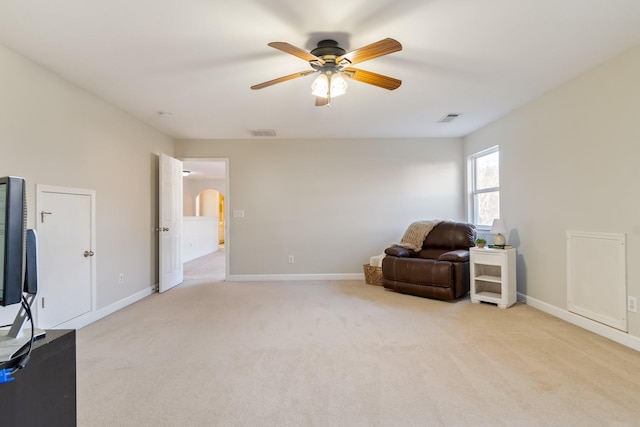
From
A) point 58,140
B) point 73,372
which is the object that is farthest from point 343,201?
point 73,372

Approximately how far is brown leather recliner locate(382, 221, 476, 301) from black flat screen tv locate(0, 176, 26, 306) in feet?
12.7

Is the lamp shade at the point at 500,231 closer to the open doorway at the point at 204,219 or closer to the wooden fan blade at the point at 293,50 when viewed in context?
the wooden fan blade at the point at 293,50

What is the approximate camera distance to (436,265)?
3969 millimetres

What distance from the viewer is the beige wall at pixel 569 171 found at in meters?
2.59

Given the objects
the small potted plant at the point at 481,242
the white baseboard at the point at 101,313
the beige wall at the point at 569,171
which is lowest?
the white baseboard at the point at 101,313

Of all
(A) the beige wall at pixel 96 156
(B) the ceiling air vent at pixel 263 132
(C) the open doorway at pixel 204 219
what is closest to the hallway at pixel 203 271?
(C) the open doorway at pixel 204 219

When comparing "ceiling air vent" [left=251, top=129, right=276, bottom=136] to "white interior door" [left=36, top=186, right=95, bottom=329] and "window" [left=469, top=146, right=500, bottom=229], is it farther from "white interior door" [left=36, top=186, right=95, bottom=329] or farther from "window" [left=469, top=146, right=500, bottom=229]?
"window" [left=469, top=146, right=500, bottom=229]

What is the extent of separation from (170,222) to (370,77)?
3.69 metres

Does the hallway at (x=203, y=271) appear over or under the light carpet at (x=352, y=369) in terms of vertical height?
under

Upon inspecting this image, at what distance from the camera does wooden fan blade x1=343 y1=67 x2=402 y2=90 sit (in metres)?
2.42

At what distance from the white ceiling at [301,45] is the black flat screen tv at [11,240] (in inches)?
65.0

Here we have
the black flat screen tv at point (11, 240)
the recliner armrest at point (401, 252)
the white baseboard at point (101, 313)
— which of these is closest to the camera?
the black flat screen tv at point (11, 240)

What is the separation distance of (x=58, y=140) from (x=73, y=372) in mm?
2699

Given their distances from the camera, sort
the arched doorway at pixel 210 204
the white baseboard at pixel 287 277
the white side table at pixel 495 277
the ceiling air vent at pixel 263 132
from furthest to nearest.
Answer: the arched doorway at pixel 210 204
the white baseboard at pixel 287 277
the ceiling air vent at pixel 263 132
the white side table at pixel 495 277
